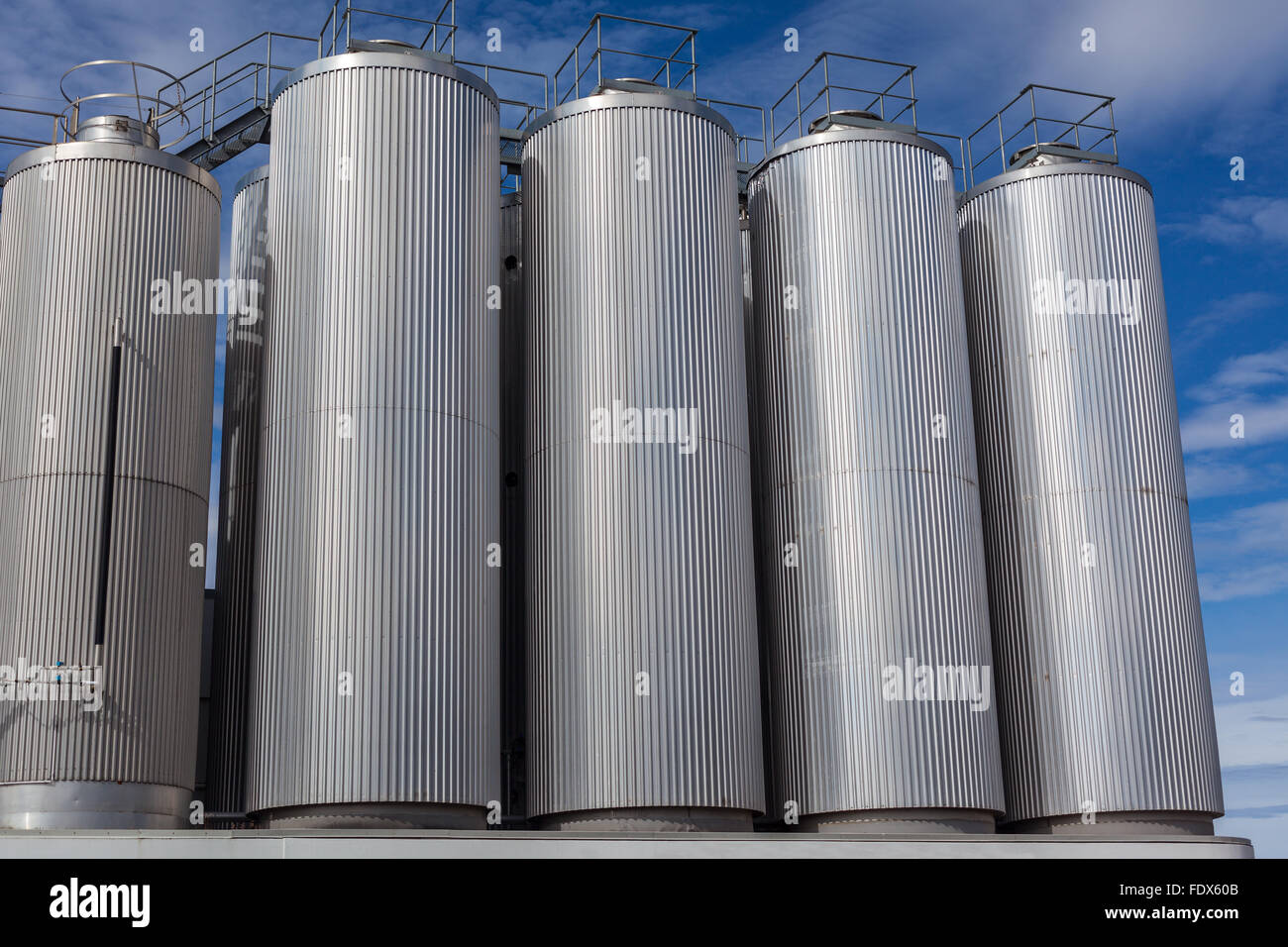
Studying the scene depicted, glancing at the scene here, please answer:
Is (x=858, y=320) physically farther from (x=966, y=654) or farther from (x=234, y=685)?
(x=234, y=685)

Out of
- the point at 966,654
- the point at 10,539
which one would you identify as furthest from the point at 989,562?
the point at 10,539

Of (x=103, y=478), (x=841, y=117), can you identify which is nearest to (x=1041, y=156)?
(x=841, y=117)

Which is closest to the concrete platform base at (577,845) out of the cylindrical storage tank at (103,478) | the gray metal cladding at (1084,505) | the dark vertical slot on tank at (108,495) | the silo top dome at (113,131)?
the gray metal cladding at (1084,505)

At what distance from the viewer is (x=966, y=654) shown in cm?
3603

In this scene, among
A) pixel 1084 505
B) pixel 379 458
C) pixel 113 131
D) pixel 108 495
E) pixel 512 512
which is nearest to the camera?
pixel 108 495

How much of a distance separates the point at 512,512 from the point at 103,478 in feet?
37.0

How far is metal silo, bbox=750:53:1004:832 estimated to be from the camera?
114ft

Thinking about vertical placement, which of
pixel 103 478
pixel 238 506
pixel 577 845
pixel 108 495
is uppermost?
pixel 238 506

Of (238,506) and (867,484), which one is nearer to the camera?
(867,484)

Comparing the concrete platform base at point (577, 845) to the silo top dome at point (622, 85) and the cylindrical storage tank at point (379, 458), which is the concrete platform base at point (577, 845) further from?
the silo top dome at point (622, 85)

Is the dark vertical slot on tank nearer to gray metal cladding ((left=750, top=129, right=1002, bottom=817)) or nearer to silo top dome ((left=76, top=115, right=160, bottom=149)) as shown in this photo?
Answer: silo top dome ((left=76, top=115, right=160, bottom=149))

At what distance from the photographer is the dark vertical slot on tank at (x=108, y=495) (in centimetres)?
3083

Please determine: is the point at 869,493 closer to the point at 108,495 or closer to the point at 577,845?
the point at 577,845

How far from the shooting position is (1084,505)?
129 feet
